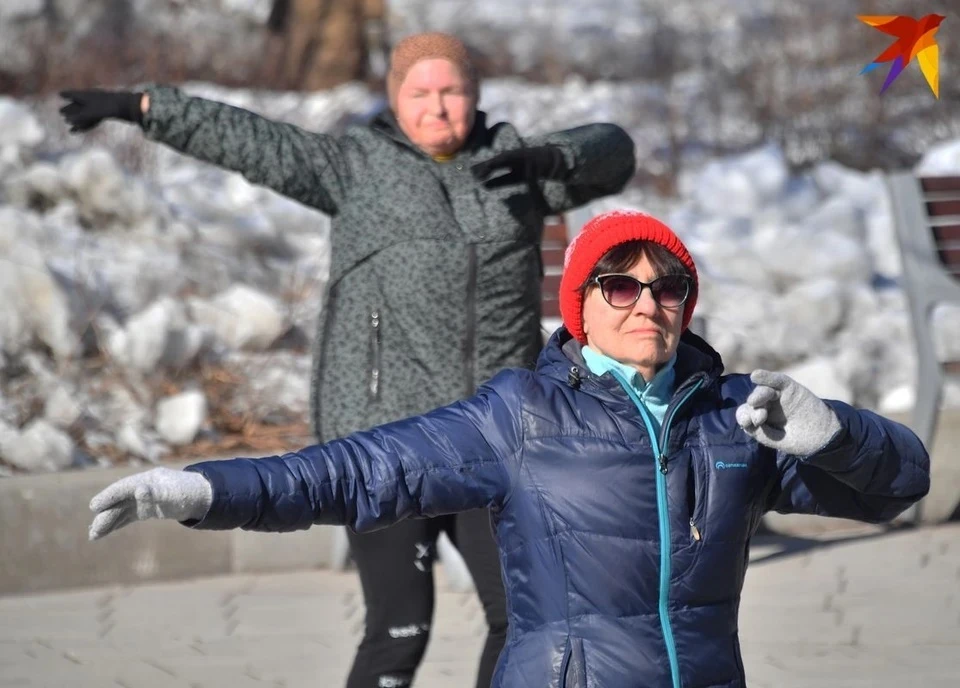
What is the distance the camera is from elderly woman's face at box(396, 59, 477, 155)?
12.1 feet

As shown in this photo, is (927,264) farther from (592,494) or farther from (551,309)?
(592,494)

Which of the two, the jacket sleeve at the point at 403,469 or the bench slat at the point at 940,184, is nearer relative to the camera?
the jacket sleeve at the point at 403,469

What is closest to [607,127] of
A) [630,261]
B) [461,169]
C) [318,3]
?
[461,169]

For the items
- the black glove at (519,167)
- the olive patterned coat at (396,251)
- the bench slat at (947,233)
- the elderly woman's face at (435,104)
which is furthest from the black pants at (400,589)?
the bench slat at (947,233)

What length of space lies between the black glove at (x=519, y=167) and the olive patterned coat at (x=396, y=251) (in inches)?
2.4

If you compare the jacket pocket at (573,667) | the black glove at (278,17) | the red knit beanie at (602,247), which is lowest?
the jacket pocket at (573,667)

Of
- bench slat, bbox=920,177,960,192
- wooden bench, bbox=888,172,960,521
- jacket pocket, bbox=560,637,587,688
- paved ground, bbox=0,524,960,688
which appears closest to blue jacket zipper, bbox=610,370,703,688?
jacket pocket, bbox=560,637,587,688

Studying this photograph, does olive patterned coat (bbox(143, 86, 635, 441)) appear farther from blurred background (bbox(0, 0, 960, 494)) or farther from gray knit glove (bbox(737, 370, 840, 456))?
blurred background (bbox(0, 0, 960, 494))

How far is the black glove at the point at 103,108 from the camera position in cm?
377

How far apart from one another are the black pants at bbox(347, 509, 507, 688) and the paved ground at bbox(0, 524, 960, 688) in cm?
104

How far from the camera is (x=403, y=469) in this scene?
2.60m

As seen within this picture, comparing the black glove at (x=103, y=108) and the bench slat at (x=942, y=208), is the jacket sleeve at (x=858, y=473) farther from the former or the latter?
the bench slat at (x=942, y=208)

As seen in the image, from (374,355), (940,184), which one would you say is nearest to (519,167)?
(374,355)

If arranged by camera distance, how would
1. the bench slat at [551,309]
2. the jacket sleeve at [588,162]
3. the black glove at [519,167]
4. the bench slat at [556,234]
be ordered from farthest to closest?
the bench slat at [556,234] < the bench slat at [551,309] < the jacket sleeve at [588,162] < the black glove at [519,167]
